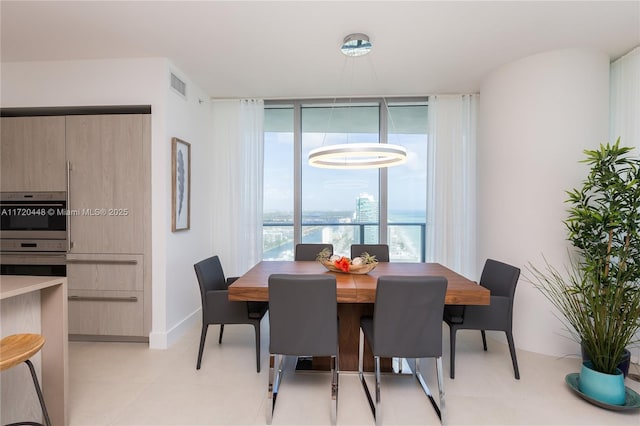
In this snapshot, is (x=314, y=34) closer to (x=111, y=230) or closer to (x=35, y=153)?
(x=111, y=230)

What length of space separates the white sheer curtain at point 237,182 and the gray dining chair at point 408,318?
256cm

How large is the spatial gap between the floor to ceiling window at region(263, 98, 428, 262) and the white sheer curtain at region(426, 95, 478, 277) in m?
0.20

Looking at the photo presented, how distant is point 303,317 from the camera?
1.93m

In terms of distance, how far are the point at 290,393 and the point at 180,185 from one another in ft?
7.72

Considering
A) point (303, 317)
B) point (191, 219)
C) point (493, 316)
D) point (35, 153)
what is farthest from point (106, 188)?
point (493, 316)

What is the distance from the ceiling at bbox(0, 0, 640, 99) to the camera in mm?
2287

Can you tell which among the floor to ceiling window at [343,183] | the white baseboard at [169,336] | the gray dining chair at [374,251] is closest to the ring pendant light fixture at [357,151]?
the gray dining chair at [374,251]

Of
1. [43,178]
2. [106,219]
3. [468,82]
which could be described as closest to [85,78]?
[43,178]

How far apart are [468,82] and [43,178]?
4737mm

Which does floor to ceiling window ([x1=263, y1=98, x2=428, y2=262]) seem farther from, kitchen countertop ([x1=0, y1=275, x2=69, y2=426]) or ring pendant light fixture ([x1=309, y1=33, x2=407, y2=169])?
kitchen countertop ([x1=0, y1=275, x2=69, y2=426])

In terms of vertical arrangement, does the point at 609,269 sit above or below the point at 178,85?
below

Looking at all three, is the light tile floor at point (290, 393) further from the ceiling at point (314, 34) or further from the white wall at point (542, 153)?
the ceiling at point (314, 34)

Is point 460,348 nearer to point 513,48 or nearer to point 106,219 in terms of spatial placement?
point 513,48

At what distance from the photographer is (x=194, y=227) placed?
3.73 m
